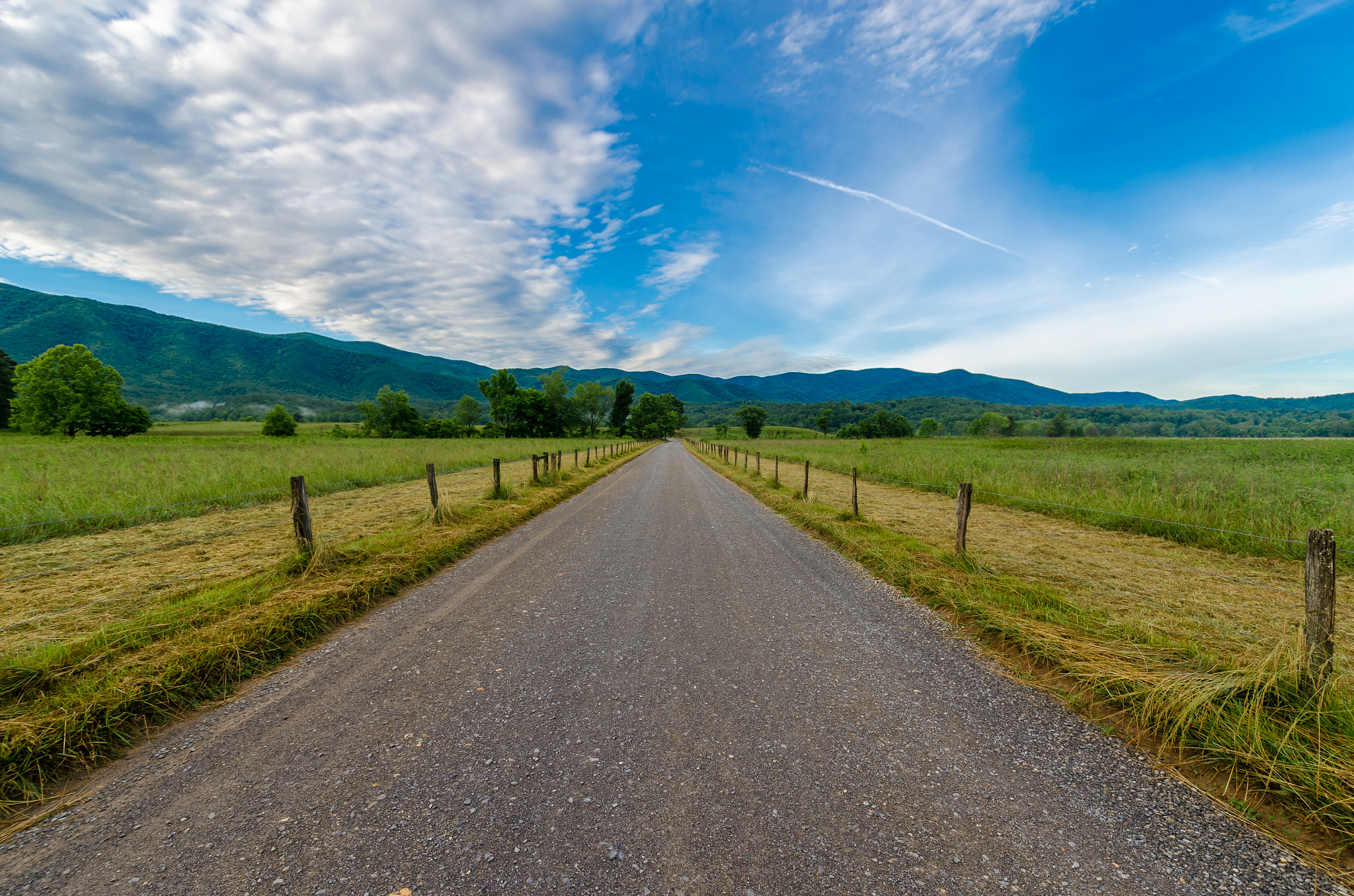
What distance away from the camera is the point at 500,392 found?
7131cm

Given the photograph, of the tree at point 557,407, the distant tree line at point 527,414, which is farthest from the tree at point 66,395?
the tree at point 557,407

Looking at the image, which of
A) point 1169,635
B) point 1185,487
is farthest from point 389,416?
point 1169,635

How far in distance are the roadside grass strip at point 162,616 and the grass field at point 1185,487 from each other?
8716 mm

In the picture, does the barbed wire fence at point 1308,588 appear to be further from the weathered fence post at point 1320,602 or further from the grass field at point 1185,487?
the grass field at point 1185,487

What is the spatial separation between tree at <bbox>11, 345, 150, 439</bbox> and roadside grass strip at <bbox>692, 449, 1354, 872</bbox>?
64.8 meters

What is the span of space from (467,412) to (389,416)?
21.9 metres

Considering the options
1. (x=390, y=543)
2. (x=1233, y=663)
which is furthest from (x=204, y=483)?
(x=1233, y=663)

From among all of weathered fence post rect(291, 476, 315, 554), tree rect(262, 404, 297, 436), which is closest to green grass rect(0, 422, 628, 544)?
weathered fence post rect(291, 476, 315, 554)

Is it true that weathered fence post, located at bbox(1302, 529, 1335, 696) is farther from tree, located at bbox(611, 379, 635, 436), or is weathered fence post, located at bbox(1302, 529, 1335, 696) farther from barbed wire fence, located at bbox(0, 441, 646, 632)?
tree, located at bbox(611, 379, 635, 436)

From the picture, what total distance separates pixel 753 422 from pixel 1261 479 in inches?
3154

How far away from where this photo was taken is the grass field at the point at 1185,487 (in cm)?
792

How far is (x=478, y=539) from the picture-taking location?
8.42m

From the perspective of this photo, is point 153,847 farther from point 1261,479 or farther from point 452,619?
point 1261,479

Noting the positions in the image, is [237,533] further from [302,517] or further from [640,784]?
[640,784]
